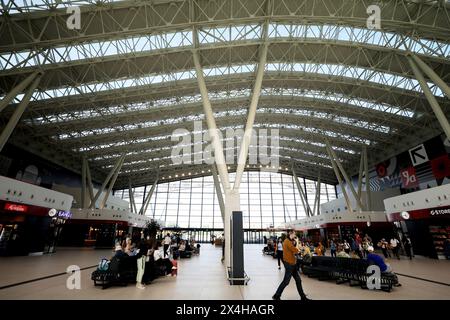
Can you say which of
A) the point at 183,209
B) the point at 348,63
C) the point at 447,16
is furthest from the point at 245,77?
the point at 183,209

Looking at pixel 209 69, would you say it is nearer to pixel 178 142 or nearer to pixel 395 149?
pixel 178 142

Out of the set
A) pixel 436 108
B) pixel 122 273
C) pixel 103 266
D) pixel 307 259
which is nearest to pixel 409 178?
pixel 436 108

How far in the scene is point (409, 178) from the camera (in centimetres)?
2611

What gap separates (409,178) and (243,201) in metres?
27.1

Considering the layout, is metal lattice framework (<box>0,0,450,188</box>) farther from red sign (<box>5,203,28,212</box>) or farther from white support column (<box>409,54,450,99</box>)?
red sign (<box>5,203,28,212</box>)

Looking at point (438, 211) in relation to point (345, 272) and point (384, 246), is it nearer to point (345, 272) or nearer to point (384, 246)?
point (384, 246)

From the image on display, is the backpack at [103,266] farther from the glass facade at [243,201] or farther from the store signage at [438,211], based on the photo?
the glass facade at [243,201]

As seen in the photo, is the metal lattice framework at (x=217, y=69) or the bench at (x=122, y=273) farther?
the metal lattice framework at (x=217, y=69)

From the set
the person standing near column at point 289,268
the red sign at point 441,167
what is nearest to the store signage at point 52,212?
the person standing near column at point 289,268

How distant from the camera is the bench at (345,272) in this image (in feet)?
24.5

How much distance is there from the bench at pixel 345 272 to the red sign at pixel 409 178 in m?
22.3

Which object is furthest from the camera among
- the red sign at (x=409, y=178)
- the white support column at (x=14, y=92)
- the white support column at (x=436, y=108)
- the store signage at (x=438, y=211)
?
the red sign at (x=409, y=178)

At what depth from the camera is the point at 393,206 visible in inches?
866

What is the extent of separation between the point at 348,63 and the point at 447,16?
606 cm
